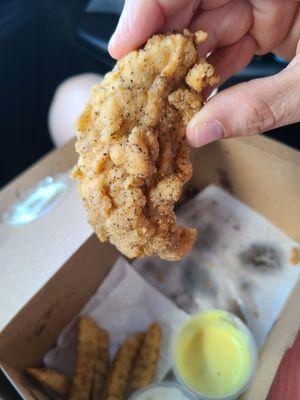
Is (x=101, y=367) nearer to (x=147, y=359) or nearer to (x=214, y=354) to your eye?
(x=147, y=359)

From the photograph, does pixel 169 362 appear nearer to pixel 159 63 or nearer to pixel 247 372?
pixel 247 372

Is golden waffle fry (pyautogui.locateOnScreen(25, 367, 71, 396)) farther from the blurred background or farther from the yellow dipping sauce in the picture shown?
the blurred background

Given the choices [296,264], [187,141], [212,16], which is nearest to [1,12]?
[212,16]

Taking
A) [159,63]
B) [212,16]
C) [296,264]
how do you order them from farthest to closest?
[296,264]
[212,16]
[159,63]

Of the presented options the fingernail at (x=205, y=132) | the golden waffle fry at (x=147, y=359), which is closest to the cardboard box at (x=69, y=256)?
the golden waffle fry at (x=147, y=359)

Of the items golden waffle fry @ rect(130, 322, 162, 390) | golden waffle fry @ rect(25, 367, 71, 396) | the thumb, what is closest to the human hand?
the thumb
